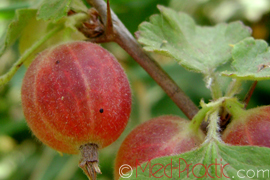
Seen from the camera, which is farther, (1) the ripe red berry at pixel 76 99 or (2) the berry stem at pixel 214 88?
(2) the berry stem at pixel 214 88

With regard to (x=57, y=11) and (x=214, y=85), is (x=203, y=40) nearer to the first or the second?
(x=214, y=85)

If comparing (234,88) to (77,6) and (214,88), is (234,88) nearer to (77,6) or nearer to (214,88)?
(214,88)

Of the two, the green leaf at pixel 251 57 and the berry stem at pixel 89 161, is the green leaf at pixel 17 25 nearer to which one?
the berry stem at pixel 89 161

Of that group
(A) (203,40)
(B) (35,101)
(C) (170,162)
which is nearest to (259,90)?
(A) (203,40)

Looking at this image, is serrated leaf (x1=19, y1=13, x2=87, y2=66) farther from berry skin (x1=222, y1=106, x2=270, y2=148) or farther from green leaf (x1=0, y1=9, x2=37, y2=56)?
berry skin (x1=222, y1=106, x2=270, y2=148)

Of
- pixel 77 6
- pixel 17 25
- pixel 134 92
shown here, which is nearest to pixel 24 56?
pixel 17 25

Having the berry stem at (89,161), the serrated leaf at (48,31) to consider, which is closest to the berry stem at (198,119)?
the berry stem at (89,161)
